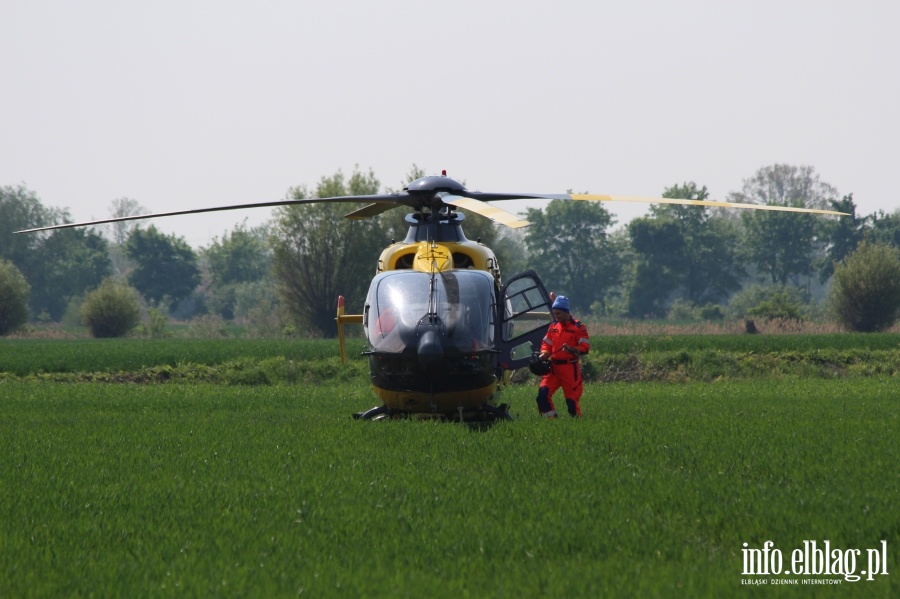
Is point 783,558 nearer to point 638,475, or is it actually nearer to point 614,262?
point 638,475

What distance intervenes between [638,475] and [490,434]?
330cm

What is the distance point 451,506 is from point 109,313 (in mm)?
54408

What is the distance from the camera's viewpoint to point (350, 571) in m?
7.29

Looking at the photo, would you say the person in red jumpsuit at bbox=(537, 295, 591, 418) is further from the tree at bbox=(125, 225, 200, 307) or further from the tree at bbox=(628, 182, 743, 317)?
the tree at bbox=(125, 225, 200, 307)

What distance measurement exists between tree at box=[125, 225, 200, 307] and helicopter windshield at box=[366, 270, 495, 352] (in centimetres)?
9185

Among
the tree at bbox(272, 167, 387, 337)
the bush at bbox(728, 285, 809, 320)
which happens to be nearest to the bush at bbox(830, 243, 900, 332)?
the bush at bbox(728, 285, 809, 320)

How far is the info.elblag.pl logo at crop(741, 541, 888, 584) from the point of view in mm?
6965

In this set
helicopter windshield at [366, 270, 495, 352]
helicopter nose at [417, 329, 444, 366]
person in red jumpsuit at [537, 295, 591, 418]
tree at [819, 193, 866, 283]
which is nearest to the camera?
helicopter nose at [417, 329, 444, 366]

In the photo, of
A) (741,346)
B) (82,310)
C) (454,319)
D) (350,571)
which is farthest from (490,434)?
(82,310)

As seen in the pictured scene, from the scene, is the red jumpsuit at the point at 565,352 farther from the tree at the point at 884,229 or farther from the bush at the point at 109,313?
the tree at the point at 884,229

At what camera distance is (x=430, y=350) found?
46.1 ft

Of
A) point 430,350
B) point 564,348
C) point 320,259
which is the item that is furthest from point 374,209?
point 320,259

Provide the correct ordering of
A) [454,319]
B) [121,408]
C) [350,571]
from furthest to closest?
1. [121,408]
2. [454,319]
3. [350,571]

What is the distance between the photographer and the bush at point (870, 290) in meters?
54.9
